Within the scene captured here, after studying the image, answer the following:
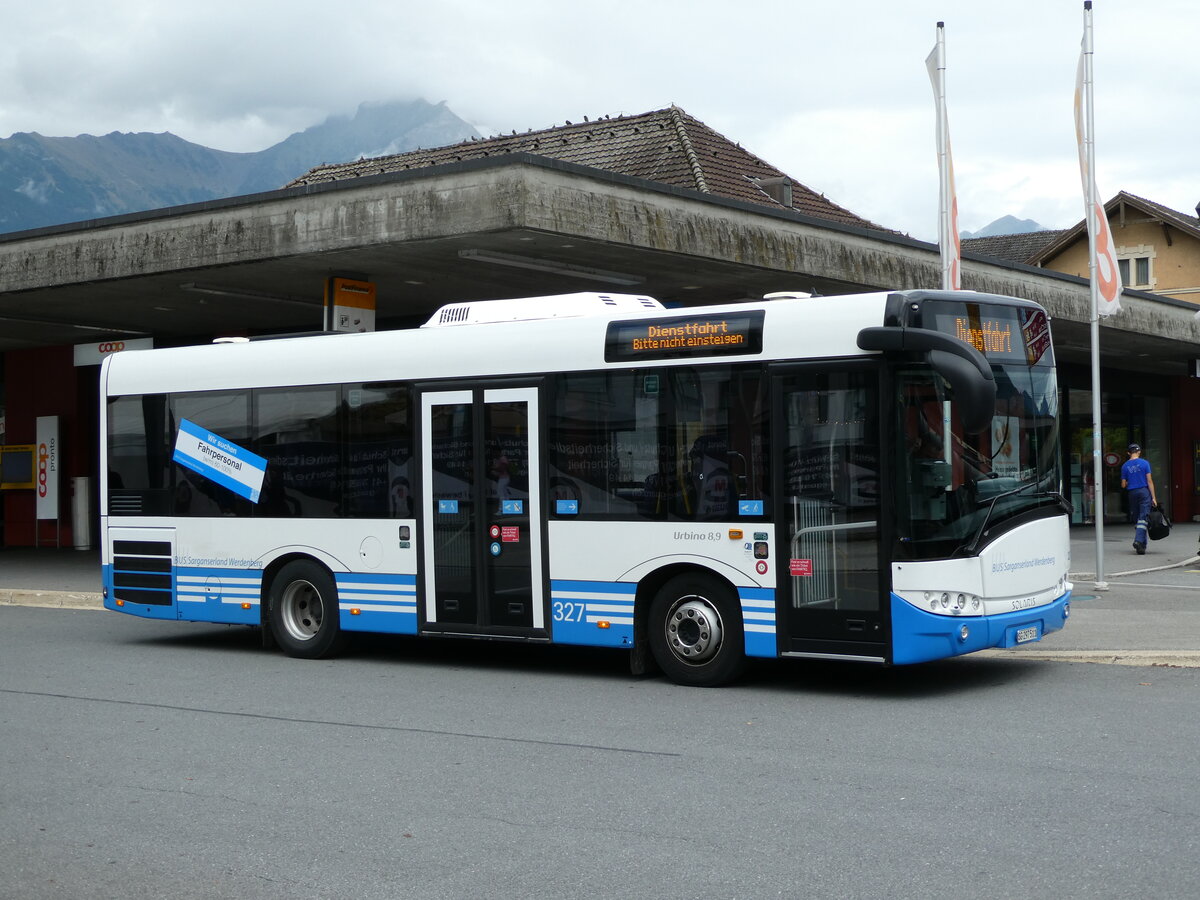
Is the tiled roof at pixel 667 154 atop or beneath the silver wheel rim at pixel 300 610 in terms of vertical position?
atop

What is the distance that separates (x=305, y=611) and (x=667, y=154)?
16697 millimetres

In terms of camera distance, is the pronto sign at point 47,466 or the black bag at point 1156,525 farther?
the pronto sign at point 47,466

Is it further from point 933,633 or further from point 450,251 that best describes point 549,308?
point 450,251

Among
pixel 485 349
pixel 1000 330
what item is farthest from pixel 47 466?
pixel 1000 330

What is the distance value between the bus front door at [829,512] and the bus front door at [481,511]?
2.15m

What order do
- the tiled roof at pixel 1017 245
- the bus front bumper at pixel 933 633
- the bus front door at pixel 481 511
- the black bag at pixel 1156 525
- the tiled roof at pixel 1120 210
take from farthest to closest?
the tiled roof at pixel 1017 245, the tiled roof at pixel 1120 210, the black bag at pixel 1156 525, the bus front door at pixel 481 511, the bus front bumper at pixel 933 633

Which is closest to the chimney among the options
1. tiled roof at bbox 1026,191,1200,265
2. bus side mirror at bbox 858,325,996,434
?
bus side mirror at bbox 858,325,996,434

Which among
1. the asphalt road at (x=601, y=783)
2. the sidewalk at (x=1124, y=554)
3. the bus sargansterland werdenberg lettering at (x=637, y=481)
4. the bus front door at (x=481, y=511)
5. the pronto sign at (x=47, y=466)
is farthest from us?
the pronto sign at (x=47, y=466)

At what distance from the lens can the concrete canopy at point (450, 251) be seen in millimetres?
15305

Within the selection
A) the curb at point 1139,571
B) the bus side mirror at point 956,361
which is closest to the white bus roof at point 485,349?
the bus side mirror at point 956,361

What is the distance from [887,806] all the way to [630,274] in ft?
41.7

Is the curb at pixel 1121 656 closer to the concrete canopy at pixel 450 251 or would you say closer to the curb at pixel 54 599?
the concrete canopy at pixel 450 251

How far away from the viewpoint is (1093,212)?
59.2ft

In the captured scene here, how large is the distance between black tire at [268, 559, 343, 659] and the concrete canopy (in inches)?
170
